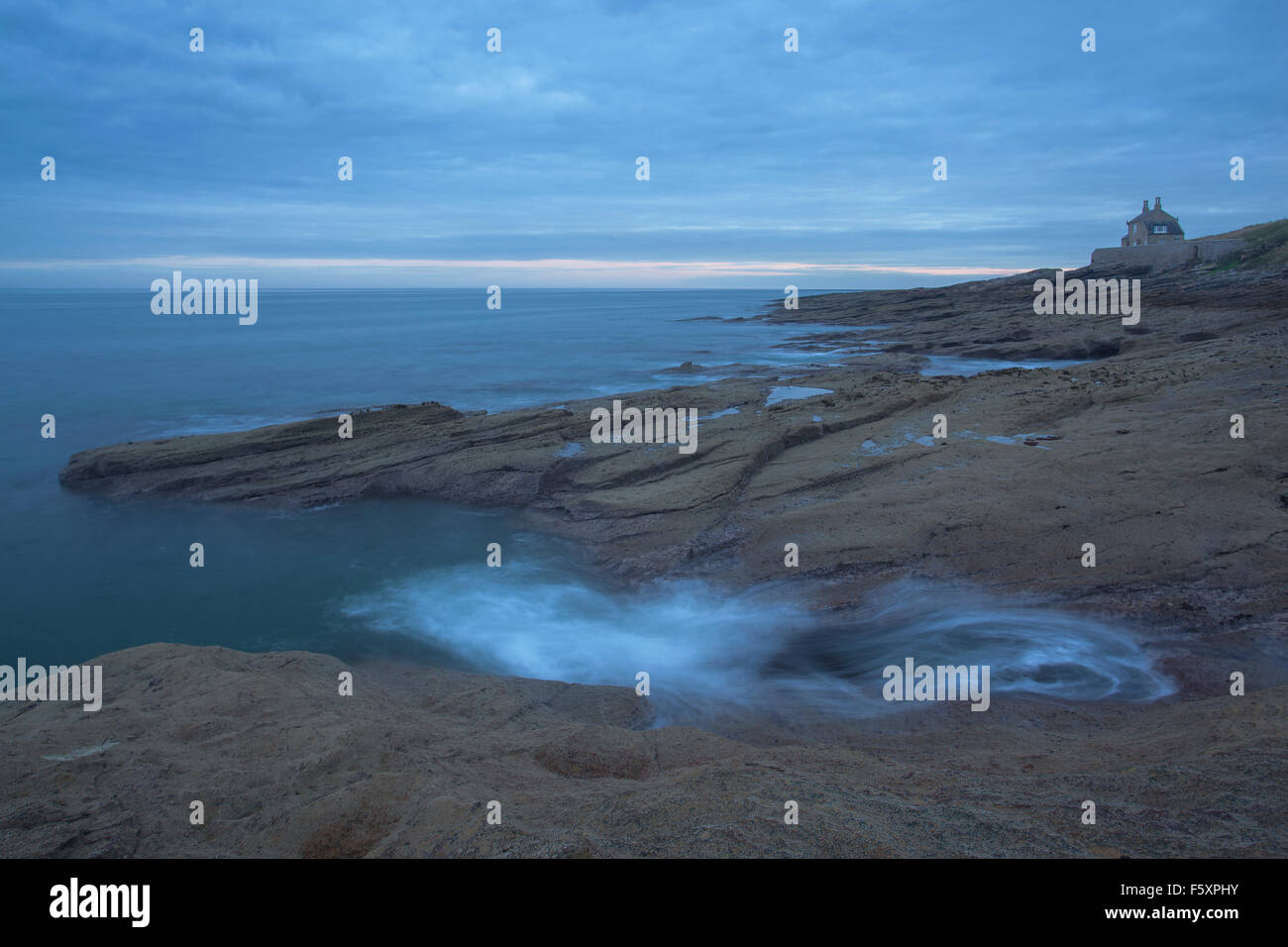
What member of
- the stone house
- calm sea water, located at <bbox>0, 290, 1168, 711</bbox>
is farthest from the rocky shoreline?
the stone house

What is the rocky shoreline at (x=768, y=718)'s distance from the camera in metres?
4.39

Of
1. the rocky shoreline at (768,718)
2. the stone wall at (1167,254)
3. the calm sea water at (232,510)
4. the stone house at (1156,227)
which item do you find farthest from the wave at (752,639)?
the stone house at (1156,227)

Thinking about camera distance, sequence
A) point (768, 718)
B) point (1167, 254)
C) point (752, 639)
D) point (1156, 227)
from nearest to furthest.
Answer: point (768, 718)
point (752, 639)
point (1167, 254)
point (1156, 227)

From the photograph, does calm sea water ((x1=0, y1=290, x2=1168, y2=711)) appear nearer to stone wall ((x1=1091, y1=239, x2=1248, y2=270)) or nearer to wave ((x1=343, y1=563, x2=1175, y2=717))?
wave ((x1=343, y1=563, x2=1175, y2=717))

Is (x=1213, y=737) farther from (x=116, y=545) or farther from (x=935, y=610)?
(x=116, y=545)

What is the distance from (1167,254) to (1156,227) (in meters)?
17.6

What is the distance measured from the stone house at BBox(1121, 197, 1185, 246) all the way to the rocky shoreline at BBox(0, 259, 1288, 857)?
173 feet

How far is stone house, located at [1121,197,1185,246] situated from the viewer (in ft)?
200

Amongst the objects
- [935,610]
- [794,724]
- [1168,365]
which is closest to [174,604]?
[794,724]

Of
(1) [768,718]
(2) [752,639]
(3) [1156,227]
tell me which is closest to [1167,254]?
(3) [1156,227]

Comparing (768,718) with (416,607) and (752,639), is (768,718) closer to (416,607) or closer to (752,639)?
(752,639)

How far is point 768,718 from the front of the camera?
24.2 ft

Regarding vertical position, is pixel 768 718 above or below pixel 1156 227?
below

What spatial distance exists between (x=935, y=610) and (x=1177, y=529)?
3.47m
